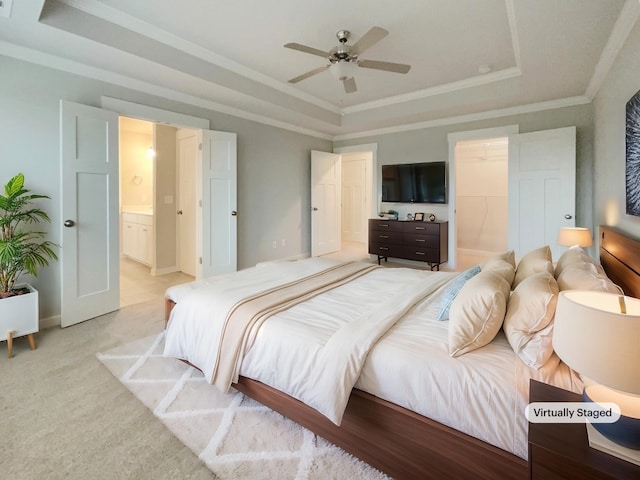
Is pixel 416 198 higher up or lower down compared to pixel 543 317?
higher up

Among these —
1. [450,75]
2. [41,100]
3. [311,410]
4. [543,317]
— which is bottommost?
[311,410]

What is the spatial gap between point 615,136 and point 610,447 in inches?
113

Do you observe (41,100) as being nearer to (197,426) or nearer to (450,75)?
(197,426)

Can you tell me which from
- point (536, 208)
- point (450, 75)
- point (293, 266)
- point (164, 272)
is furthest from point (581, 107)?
point (164, 272)

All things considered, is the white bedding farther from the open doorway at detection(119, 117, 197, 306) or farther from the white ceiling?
the open doorway at detection(119, 117, 197, 306)

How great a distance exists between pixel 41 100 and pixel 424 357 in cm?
365

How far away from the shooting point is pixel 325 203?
20.6 ft

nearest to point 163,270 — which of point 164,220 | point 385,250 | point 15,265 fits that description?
point 164,220

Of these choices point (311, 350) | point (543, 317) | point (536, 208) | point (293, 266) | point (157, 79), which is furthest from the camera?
point (536, 208)

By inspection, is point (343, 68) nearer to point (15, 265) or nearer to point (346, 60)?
point (346, 60)

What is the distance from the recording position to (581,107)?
4.02 m

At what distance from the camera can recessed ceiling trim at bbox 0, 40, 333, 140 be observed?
8.84ft

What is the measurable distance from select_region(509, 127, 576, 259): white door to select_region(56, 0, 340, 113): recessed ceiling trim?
3.15m

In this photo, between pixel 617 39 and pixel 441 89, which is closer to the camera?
pixel 617 39
